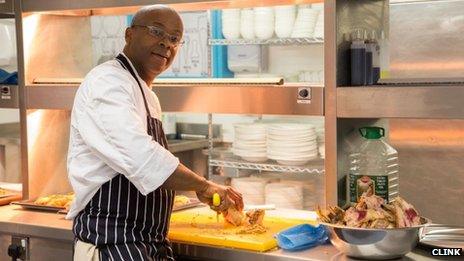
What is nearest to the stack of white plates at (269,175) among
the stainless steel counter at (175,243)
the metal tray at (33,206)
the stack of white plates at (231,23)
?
the stack of white plates at (231,23)

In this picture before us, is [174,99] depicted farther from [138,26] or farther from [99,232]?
[99,232]

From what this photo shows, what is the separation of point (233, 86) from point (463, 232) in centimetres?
108

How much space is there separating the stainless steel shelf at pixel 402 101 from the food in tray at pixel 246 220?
52 cm

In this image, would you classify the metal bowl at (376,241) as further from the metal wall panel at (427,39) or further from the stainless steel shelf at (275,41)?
the stainless steel shelf at (275,41)

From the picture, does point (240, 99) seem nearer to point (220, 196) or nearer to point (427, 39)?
point (220, 196)

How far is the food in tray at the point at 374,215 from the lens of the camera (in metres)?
2.21

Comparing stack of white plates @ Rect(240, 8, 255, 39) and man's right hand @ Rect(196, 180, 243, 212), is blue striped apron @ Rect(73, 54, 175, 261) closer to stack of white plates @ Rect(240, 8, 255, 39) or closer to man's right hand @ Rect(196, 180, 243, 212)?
man's right hand @ Rect(196, 180, 243, 212)

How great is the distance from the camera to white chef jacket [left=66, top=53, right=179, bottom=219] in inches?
85.7

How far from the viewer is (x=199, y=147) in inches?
236

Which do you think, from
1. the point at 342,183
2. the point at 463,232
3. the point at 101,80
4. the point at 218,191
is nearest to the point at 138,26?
the point at 101,80

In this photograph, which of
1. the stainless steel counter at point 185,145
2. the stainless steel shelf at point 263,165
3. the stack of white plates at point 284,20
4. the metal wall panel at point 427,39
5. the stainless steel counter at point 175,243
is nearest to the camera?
the stainless steel counter at point 175,243

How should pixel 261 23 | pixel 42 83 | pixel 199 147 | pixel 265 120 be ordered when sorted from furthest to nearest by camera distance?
1. pixel 199 147
2. pixel 265 120
3. pixel 261 23
4. pixel 42 83

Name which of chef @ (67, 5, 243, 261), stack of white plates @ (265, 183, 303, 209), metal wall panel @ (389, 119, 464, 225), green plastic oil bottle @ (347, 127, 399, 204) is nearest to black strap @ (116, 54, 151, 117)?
chef @ (67, 5, 243, 261)

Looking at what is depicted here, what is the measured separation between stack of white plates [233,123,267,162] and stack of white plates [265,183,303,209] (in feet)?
0.74
